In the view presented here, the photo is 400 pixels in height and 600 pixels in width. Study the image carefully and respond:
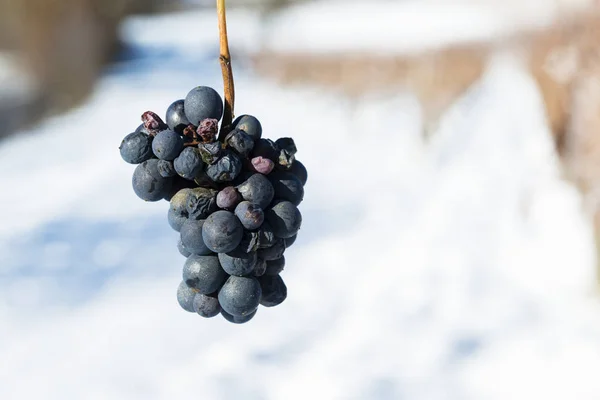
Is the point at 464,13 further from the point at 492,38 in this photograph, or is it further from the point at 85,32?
the point at 85,32

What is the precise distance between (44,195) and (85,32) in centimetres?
312

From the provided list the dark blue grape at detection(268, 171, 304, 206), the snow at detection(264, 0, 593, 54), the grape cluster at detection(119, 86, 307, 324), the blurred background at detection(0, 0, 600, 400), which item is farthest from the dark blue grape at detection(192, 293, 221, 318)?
the snow at detection(264, 0, 593, 54)

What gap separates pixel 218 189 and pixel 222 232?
45mm

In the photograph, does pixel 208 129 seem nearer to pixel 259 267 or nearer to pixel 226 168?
pixel 226 168

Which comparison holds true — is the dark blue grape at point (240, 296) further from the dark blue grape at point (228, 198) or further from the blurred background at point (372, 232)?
the blurred background at point (372, 232)

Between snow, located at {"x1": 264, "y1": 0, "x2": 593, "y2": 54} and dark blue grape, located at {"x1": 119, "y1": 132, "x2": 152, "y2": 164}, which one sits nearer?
dark blue grape, located at {"x1": 119, "y1": 132, "x2": 152, "y2": 164}

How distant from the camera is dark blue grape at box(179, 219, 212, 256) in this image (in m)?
0.48

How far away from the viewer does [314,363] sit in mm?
1959

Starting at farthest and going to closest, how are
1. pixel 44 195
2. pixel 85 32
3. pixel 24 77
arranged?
pixel 85 32
pixel 24 77
pixel 44 195

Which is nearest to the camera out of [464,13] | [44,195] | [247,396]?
[247,396]

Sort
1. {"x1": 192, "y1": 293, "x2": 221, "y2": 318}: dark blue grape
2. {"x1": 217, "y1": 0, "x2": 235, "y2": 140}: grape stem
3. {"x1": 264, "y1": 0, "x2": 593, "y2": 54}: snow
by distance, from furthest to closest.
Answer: {"x1": 264, "y1": 0, "x2": 593, "y2": 54}: snow
{"x1": 192, "y1": 293, "x2": 221, "y2": 318}: dark blue grape
{"x1": 217, "y1": 0, "x2": 235, "y2": 140}: grape stem

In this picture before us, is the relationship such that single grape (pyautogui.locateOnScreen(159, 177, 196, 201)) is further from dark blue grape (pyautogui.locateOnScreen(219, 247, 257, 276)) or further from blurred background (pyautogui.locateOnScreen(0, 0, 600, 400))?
blurred background (pyautogui.locateOnScreen(0, 0, 600, 400))

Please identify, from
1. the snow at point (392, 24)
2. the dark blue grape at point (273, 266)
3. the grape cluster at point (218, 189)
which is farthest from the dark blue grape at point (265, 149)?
the snow at point (392, 24)

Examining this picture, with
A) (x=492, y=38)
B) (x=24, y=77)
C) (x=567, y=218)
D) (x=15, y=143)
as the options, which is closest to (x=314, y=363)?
(x=567, y=218)
